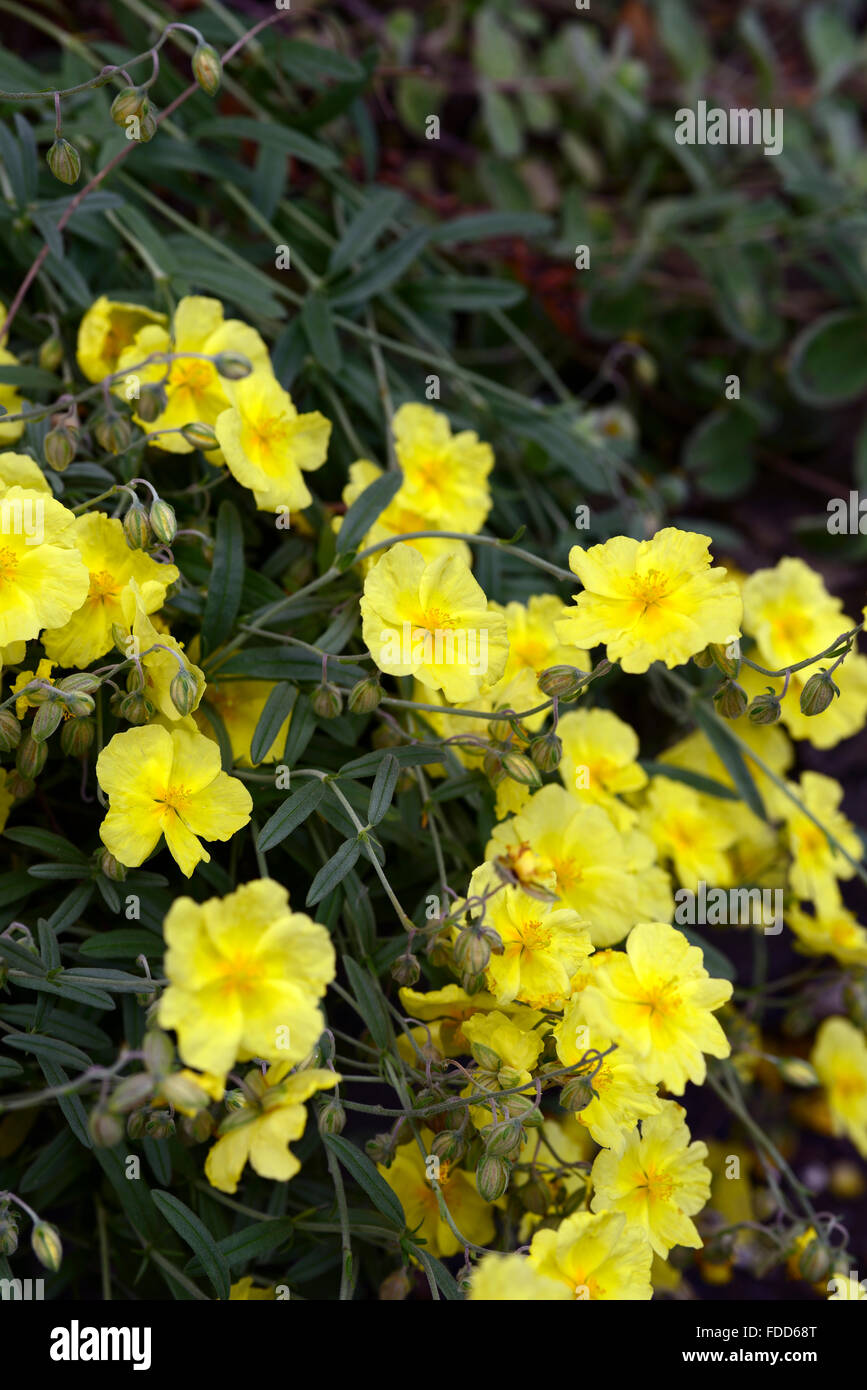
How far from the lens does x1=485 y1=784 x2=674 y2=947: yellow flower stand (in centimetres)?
126

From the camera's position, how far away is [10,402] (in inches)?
54.1

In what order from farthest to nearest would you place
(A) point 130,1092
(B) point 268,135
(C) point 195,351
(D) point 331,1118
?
(B) point 268,135 < (C) point 195,351 < (D) point 331,1118 < (A) point 130,1092

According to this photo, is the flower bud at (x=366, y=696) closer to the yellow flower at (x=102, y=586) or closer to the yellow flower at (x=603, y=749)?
the yellow flower at (x=102, y=586)

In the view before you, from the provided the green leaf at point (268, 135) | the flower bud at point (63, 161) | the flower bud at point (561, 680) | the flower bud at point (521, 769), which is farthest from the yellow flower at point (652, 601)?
the green leaf at point (268, 135)

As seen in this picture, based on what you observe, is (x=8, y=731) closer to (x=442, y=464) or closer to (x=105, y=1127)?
(x=105, y=1127)

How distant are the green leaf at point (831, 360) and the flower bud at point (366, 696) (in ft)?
4.36

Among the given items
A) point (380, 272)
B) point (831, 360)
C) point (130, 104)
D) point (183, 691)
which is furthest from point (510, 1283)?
point (831, 360)

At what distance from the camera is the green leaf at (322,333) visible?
1505mm

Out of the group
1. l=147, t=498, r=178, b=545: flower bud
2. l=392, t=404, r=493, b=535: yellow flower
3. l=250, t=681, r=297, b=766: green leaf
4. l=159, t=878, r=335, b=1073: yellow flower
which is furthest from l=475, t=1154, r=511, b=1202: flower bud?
l=392, t=404, r=493, b=535: yellow flower

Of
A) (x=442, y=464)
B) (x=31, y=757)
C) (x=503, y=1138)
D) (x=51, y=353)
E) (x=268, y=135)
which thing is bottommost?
(x=503, y=1138)

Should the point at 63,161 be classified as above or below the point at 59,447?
above

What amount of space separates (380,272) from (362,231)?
0.08m
